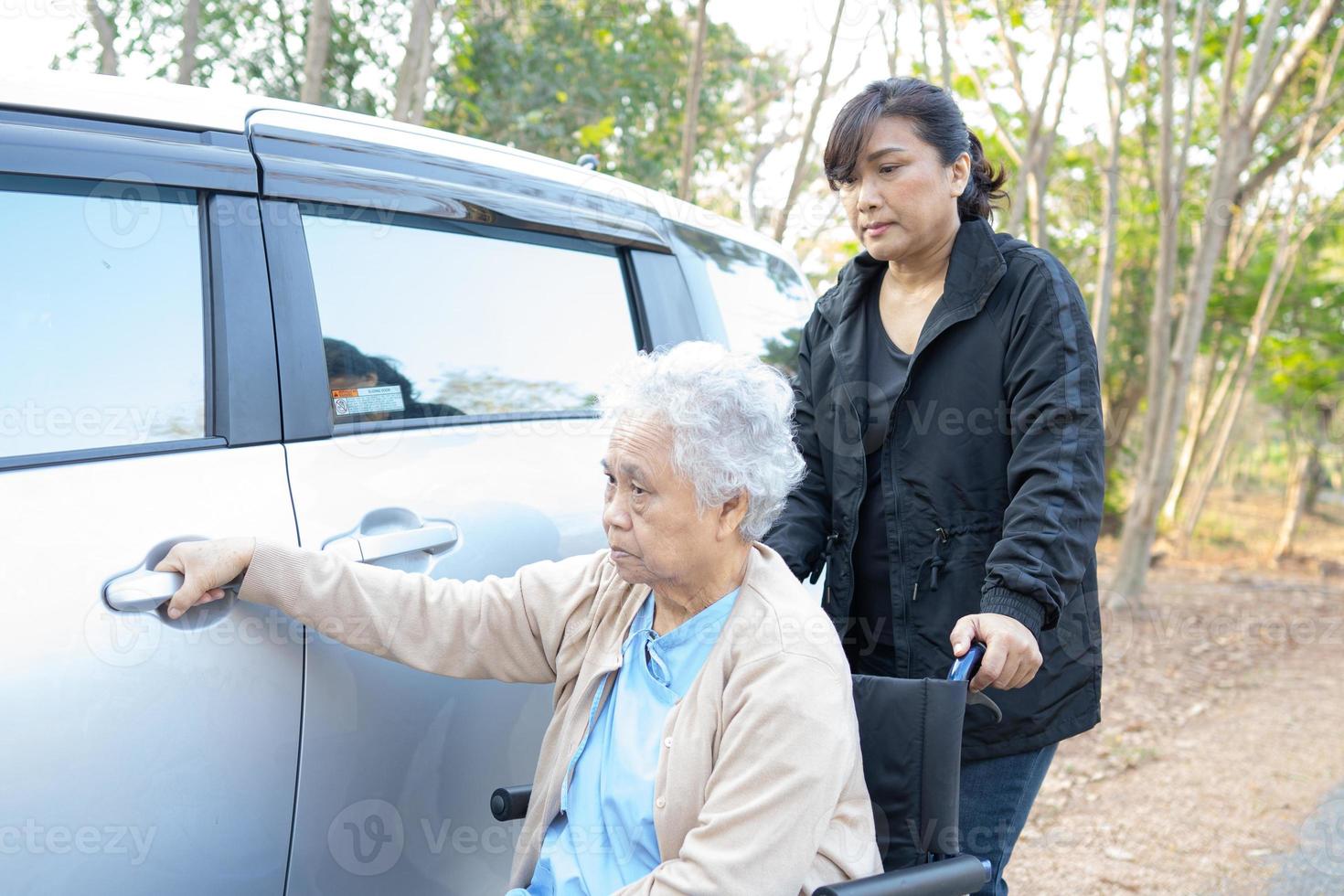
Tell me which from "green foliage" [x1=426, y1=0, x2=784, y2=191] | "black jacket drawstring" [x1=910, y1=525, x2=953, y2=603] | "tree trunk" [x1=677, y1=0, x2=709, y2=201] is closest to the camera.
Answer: "black jacket drawstring" [x1=910, y1=525, x2=953, y2=603]

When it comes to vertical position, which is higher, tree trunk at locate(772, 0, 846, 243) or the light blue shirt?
tree trunk at locate(772, 0, 846, 243)

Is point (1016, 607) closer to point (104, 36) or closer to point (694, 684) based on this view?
point (694, 684)

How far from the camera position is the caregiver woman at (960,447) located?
212cm

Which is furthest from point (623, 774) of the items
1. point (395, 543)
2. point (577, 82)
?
point (577, 82)

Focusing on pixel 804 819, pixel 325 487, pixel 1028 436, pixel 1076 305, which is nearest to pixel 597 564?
pixel 325 487

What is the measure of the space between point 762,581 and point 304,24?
6739mm

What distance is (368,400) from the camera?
2.16 m

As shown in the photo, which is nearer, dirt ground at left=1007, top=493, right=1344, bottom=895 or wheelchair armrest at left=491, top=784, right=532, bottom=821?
wheelchair armrest at left=491, top=784, right=532, bottom=821

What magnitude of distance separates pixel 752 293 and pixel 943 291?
3.00ft

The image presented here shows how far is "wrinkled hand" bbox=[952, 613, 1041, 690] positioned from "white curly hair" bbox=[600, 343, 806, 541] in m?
0.39

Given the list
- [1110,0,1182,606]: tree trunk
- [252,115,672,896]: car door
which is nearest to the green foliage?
[1110,0,1182,606]: tree trunk

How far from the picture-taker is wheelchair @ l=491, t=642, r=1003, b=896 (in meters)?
1.92

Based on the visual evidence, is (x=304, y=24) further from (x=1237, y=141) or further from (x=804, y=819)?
(x=804, y=819)

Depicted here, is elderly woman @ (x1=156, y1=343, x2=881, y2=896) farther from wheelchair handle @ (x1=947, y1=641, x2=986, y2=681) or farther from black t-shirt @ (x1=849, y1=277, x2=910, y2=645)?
black t-shirt @ (x1=849, y1=277, x2=910, y2=645)
